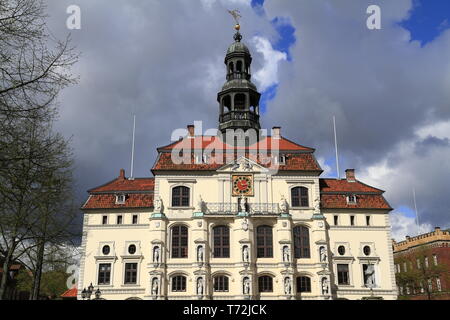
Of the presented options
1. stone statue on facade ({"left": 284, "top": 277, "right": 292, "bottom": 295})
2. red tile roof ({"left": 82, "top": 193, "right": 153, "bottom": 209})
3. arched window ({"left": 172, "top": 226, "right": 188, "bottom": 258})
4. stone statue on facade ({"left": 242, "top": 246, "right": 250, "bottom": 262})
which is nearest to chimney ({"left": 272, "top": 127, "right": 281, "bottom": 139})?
stone statue on facade ({"left": 242, "top": 246, "right": 250, "bottom": 262})

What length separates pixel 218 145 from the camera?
144 feet

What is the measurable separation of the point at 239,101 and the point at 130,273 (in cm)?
2224

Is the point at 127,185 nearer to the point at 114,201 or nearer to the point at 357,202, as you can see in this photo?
the point at 114,201

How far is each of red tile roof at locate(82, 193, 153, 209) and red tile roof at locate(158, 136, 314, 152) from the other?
5247 mm

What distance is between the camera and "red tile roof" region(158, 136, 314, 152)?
43.5 metres

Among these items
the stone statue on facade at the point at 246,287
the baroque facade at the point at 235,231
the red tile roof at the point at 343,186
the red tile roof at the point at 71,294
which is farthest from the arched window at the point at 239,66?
the red tile roof at the point at 71,294

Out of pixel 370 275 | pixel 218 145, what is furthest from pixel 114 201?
pixel 370 275

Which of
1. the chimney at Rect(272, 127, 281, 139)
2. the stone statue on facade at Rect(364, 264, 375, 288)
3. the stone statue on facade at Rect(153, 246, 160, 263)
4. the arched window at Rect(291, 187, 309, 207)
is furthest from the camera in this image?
the chimney at Rect(272, 127, 281, 139)

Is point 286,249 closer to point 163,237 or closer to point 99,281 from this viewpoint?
point 163,237

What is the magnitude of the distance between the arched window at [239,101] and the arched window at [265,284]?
19.6m

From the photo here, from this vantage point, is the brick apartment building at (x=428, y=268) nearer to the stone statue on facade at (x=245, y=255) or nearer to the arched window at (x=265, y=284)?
the arched window at (x=265, y=284)

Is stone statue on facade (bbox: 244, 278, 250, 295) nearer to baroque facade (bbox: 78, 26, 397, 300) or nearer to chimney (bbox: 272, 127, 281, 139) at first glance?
baroque facade (bbox: 78, 26, 397, 300)
